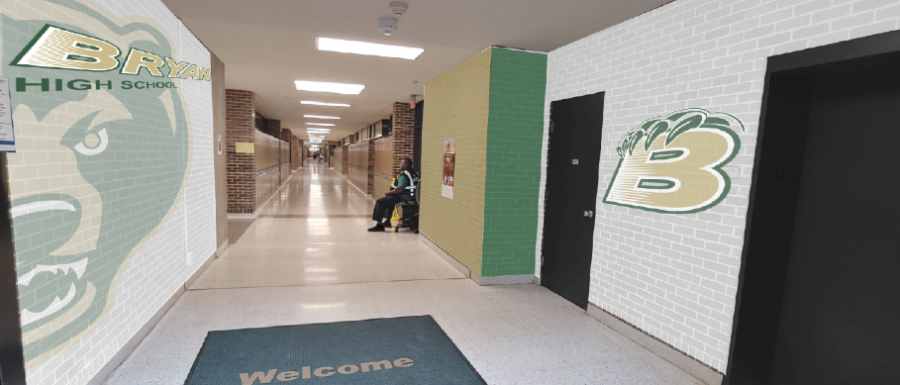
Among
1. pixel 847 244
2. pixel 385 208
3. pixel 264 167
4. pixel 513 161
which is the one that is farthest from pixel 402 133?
pixel 847 244

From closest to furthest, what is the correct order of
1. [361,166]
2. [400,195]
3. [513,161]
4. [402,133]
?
1. [513,161]
2. [400,195]
3. [402,133]
4. [361,166]

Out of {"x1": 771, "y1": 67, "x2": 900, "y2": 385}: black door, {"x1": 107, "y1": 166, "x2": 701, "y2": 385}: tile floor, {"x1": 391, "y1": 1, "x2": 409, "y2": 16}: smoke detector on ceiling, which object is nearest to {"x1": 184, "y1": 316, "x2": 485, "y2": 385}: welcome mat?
{"x1": 107, "y1": 166, "x2": 701, "y2": 385}: tile floor

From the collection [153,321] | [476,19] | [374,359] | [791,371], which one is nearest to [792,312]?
[791,371]

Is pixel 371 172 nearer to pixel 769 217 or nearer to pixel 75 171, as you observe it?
pixel 75 171

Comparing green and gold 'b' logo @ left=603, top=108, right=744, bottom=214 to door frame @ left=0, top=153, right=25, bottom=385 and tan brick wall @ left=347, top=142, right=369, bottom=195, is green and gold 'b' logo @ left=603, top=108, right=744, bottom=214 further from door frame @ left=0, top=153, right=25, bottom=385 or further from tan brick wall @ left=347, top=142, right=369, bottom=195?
tan brick wall @ left=347, top=142, right=369, bottom=195

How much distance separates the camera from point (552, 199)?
4840mm

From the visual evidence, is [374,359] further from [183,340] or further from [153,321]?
[153,321]

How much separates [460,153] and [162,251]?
3.42 meters

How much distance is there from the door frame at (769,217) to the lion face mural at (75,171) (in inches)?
156

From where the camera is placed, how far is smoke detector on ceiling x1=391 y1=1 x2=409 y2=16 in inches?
136

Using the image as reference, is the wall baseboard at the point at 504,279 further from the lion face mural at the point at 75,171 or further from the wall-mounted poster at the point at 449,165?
the lion face mural at the point at 75,171

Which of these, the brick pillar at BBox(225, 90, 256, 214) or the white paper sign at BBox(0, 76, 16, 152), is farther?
the brick pillar at BBox(225, 90, 256, 214)

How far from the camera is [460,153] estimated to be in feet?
18.3

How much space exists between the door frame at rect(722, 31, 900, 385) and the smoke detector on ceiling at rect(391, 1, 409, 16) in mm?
2612
